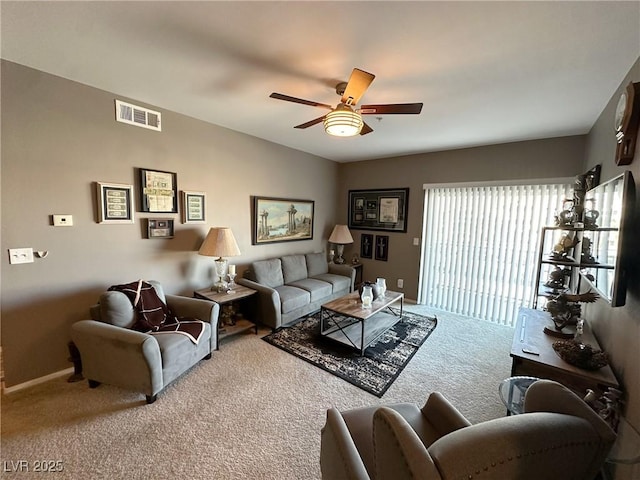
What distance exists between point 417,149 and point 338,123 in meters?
2.71

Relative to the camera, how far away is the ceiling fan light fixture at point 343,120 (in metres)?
1.88

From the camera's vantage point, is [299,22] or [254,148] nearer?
[299,22]

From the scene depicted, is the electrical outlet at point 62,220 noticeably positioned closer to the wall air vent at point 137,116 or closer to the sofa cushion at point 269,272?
the wall air vent at point 137,116

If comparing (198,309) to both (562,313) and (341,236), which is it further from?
(562,313)

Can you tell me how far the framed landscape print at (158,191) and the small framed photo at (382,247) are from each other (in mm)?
3391

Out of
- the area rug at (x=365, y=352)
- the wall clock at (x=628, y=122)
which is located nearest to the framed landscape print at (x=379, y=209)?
the area rug at (x=365, y=352)

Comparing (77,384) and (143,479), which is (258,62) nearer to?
(143,479)

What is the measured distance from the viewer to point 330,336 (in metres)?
3.09

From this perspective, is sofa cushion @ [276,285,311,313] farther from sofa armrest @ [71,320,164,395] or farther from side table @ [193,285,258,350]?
sofa armrest @ [71,320,164,395]

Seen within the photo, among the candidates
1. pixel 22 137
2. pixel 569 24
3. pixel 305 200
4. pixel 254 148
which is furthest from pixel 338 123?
pixel 305 200

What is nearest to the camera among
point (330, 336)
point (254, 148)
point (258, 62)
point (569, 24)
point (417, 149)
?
point (569, 24)

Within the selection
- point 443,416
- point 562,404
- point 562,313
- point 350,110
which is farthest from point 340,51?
point 562,313

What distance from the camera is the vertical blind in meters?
3.50

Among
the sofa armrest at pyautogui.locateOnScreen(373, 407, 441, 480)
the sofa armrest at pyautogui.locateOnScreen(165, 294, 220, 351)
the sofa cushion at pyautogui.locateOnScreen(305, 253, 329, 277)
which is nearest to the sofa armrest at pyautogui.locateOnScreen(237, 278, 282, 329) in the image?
the sofa armrest at pyautogui.locateOnScreen(165, 294, 220, 351)
